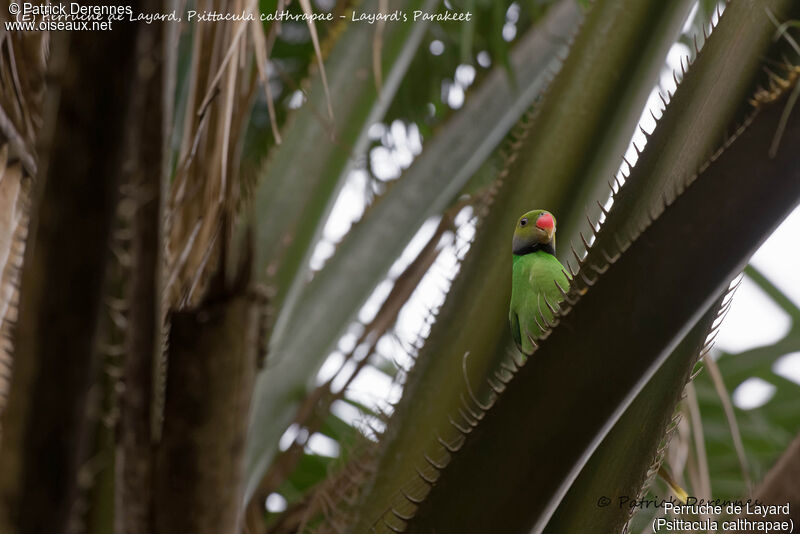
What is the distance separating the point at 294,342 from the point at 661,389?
0.60 m

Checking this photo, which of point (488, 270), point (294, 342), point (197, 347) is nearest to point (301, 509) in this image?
point (294, 342)

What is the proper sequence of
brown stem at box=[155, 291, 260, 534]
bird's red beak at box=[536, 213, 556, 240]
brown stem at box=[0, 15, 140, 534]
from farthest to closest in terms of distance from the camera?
bird's red beak at box=[536, 213, 556, 240]
brown stem at box=[155, 291, 260, 534]
brown stem at box=[0, 15, 140, 534]

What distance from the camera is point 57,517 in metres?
0.44

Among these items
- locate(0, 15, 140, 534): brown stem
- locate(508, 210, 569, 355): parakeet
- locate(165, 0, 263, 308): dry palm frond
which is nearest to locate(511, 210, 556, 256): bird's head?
locate(508, 210, 569, 355): parakeet

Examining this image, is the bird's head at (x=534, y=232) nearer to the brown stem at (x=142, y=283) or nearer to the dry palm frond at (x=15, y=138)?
the brown stem at (x=142, y=283)

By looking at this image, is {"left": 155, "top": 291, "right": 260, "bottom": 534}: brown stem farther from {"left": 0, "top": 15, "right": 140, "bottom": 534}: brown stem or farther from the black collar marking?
the black collar marking

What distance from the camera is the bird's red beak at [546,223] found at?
2.47 ft

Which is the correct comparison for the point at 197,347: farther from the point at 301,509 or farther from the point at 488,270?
the point at 301,509

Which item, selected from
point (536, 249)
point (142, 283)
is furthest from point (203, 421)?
point (536, 249)

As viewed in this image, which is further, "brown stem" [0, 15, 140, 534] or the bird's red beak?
the bird's red beak

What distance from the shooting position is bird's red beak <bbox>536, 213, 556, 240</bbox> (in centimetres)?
75

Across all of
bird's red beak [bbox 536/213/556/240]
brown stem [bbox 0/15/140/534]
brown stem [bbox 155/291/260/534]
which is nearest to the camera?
brown stem [bbox 0/15/140/534]

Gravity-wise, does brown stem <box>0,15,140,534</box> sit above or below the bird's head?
below

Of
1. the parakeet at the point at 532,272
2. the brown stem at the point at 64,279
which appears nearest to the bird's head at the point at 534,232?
the parakeet at the point at 532,272
